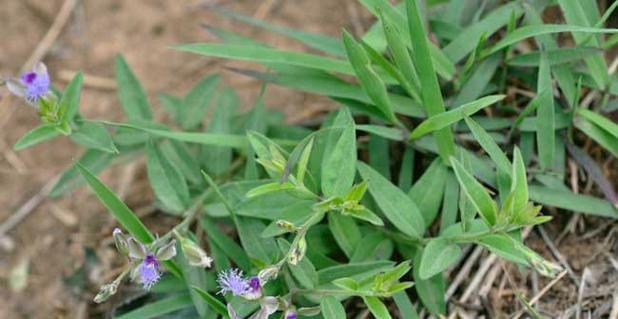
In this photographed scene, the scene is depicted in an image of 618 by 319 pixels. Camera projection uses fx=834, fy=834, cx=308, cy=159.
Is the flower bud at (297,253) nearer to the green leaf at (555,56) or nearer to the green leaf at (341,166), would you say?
the green leaf at (341,166)

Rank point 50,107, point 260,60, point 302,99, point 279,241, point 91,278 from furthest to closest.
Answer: point 302,99
point 91,278
point 260,60
point 50,107
point 279,241

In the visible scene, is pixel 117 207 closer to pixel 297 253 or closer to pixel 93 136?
pixel 93 136

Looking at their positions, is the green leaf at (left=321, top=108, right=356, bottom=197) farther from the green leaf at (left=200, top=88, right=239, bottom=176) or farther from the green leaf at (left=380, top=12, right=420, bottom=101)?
the green leaf at (left=200, top=88, right=239, bottom=176)

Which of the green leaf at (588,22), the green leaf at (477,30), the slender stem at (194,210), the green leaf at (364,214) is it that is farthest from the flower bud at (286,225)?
the green leaf at (588,22)

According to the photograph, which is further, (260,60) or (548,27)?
(260,60)

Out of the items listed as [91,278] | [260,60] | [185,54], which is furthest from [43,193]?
[260,60]

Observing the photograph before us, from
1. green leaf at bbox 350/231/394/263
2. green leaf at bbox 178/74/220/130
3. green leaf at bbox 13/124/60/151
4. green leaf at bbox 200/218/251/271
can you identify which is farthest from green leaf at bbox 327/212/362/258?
green leaf at bbox 13/124/60/151

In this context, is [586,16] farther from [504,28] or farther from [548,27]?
[504,28]
